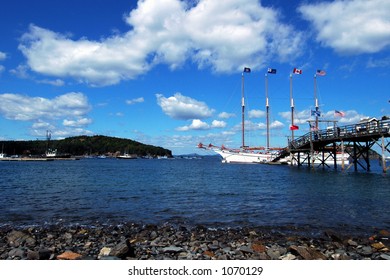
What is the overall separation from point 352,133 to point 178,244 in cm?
4109

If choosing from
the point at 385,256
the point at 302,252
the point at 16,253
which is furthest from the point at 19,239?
the point at 385,256

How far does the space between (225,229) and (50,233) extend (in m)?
7.31

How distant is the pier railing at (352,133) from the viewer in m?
38.9

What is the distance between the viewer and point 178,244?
10.9m

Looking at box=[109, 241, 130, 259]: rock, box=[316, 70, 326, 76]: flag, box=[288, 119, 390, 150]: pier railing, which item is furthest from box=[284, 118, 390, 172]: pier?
box=[109, 241, 130, 259]: rock

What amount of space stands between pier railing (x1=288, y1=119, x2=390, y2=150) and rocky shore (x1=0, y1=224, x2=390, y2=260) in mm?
30419

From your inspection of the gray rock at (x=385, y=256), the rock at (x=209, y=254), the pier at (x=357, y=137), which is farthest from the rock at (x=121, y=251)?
the pier at (x=357, y=137)

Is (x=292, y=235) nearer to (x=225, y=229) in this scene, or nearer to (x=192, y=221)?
(x=225, y=229)

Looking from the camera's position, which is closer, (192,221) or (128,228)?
(128,228)

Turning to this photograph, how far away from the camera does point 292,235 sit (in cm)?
1263

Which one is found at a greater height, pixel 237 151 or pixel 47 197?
pixel 237 151

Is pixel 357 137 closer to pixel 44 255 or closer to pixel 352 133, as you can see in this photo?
pixel 352 133

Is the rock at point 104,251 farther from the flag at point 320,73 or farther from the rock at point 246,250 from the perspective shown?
the flag at point 320,73
